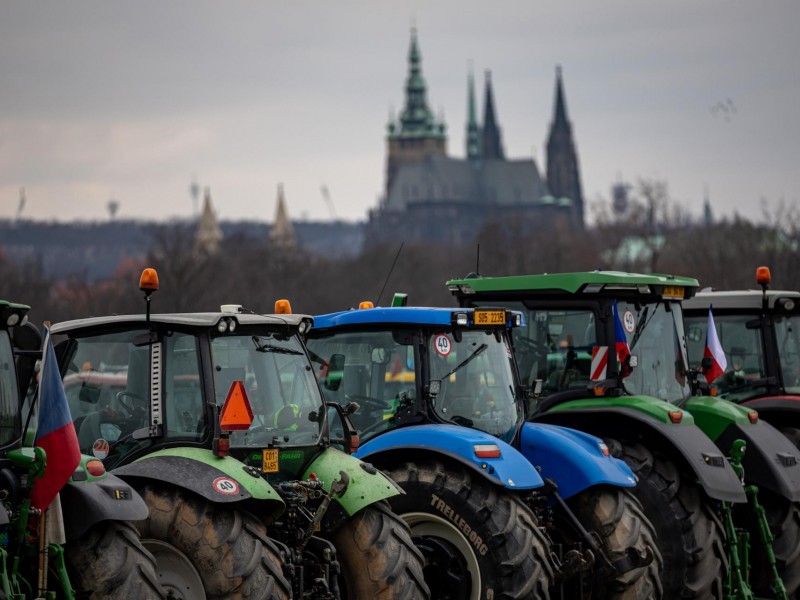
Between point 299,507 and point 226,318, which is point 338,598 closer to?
point 299,507

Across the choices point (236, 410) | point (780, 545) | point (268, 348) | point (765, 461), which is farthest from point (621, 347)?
point (236, 410)

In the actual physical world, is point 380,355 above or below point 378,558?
above

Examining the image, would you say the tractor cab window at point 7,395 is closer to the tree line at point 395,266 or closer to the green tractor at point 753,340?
the green tractor at point 753,340

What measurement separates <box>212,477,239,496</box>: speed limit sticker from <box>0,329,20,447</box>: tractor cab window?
129cm

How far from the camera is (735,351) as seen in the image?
16.2 m

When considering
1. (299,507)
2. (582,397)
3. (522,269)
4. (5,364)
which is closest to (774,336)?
(582,397)

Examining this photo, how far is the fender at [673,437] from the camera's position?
12438 mm

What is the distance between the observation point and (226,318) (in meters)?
9.45

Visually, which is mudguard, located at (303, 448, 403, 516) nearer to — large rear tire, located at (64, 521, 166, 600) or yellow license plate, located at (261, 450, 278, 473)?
yellow license plate, located at (261, 450, 278, 473)

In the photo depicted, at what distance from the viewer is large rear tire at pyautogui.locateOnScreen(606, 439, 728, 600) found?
12.4 metres

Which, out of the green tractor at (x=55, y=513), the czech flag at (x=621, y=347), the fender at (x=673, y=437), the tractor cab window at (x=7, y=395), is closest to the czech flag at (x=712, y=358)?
the czech flag at (x=621, y=347)

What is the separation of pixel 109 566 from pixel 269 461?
82.7 inches

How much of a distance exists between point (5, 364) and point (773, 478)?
8024mm

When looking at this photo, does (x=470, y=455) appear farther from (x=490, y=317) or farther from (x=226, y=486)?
(x=226, y=486)
